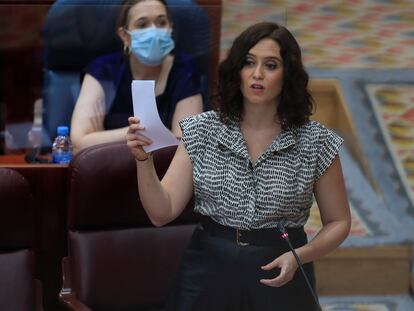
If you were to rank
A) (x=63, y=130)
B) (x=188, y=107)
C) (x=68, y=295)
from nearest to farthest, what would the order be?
(x=68, y=295), (x=188, y=107), (x=63, y=130)

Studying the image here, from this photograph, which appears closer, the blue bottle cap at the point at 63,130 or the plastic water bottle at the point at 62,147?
the plastic water bottle at the point at 62,147

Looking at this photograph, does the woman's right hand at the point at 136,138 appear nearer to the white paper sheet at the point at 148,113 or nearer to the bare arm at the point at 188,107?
the white paper sheet at the point at 148,113

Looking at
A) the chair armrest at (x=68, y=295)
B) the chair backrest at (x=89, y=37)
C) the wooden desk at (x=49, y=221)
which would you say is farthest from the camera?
the chair backrest at (x=89, y=37)

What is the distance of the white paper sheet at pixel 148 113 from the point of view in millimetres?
1601

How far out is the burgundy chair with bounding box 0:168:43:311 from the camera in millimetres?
2012

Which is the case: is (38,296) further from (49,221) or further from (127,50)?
(127,50)

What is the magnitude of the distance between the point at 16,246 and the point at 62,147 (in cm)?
49

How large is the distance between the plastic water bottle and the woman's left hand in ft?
2.86

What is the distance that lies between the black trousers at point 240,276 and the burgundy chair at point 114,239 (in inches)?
12.4

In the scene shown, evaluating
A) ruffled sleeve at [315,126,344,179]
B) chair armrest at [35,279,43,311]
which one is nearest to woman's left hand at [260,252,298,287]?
ruffled sleeve at [315,126,344,179]

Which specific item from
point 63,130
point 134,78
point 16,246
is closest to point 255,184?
point 16,246

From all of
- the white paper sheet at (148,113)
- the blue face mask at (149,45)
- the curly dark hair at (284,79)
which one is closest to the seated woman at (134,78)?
the blue face mask at (149,45)

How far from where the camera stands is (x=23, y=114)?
2.91m

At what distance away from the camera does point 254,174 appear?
1.68m
